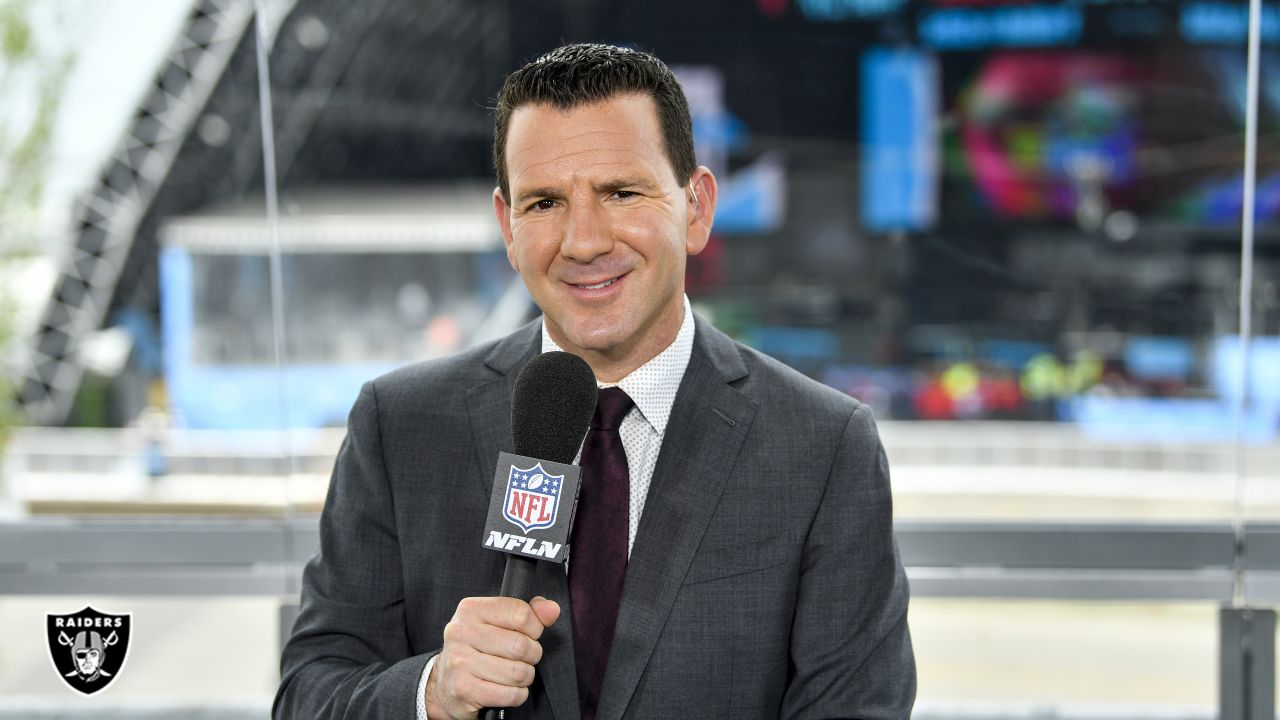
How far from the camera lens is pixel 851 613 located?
1.29 m

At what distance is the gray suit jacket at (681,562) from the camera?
50.2 inches

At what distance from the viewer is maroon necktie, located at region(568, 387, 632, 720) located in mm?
1286

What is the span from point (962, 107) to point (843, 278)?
2.32 ft

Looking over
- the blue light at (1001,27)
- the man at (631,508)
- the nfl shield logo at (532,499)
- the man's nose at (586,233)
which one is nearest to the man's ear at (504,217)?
the man at (631,508)

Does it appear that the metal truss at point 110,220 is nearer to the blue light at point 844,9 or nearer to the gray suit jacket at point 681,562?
the blue light at point 844,9

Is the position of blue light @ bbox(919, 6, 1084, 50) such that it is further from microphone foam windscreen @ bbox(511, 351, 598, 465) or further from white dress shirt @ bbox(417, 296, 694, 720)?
microphone foam windscreen @ bbox(511, 351, 598, 465)

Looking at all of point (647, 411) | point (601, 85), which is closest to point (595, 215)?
point (601, 85)

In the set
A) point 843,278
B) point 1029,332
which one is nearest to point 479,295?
point 843,278

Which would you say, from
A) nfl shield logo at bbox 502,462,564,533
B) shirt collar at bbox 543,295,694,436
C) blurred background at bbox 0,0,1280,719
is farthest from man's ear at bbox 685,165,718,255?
blurred background at bbox 0,0,1280,719

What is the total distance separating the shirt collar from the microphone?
8.3 inches

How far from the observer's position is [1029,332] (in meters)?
4.12

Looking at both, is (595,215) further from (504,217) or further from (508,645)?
(508,645)

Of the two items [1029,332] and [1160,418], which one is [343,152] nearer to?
[1029,332]

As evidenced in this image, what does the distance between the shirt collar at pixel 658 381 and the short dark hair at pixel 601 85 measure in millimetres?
218
